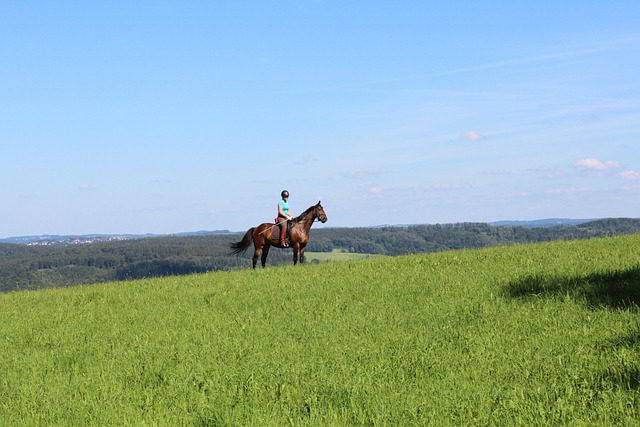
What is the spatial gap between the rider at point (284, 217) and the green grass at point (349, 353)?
883 centimetres

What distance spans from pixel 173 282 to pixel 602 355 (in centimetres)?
1587

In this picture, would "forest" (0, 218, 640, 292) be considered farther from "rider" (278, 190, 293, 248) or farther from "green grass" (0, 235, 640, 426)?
"green grass" (0, 235, 640, 426)

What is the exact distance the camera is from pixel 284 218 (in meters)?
27.2

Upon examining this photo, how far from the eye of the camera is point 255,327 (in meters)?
12.5

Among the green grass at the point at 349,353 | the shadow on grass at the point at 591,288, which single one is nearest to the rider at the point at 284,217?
the green grass at the point at 349,353

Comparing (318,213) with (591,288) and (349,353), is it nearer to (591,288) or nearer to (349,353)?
(591,288)

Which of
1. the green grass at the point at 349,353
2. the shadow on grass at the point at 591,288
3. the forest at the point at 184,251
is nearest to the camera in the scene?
the green grass at the point at 349,353

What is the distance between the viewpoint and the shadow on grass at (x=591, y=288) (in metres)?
12.6

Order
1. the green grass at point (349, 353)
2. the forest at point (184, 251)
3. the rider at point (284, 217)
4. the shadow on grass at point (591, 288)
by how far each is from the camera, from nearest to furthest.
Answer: the green grass at point (349, 353) < the shadow on grass at point (591, 288) < the rider at point (284, 217) < the forest at point (184, 251)

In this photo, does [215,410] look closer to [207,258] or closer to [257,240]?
[257,240]

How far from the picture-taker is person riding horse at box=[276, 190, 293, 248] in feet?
87.8

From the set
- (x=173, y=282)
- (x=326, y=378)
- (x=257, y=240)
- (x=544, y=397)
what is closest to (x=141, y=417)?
(x=326, y=378)

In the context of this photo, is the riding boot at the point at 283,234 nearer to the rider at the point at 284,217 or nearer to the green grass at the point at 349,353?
the rider at the point at 284,217

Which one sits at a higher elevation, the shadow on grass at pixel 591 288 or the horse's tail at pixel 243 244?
the horse's tail at pixel 243 244
